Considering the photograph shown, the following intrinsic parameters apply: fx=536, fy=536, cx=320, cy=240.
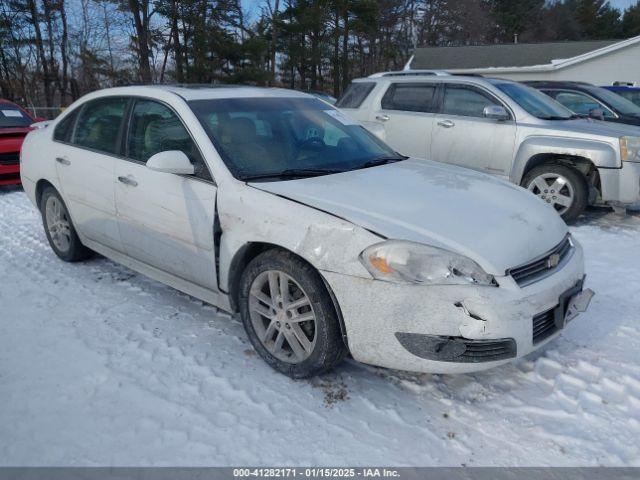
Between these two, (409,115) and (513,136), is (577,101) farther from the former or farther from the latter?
(409,115)

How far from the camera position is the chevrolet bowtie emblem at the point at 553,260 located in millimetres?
2945

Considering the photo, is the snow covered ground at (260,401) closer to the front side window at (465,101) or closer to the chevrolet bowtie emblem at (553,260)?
the chevrolet bowtie emblem at (553,260)

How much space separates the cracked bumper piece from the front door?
3.35 feet

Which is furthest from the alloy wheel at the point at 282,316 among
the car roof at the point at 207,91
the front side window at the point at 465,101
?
the front side window at the point at 465,101

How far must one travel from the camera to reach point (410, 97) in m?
7.49

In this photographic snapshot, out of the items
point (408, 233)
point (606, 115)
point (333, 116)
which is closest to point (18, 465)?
point (408, 233)

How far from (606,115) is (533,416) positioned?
25.0 ft

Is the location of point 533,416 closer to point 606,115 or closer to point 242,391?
point 242,391

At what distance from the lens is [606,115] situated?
8773mm

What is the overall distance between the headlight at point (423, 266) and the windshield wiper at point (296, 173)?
37.4 inches

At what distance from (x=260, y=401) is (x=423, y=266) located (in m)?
1.15

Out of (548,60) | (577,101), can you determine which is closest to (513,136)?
(577,101)

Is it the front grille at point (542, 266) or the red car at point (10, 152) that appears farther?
the red car at point (10, 152)

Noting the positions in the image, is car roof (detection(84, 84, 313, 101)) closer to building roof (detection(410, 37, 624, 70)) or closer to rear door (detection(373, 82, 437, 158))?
rear door (detection(373, 82, 437, 158))
